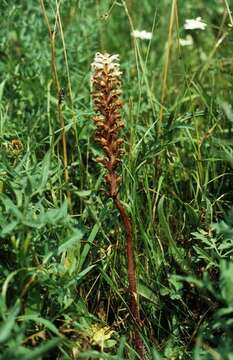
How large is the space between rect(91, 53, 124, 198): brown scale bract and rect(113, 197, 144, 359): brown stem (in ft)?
0.19

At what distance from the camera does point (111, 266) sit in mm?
1949

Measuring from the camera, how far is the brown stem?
1.76 metres

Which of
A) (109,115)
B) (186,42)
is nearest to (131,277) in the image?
(109,115)

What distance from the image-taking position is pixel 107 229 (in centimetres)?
198

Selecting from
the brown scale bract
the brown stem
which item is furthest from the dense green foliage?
the brown scale bract

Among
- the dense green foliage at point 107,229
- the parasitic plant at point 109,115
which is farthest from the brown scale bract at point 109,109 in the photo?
the dense green foliage at point 107,229

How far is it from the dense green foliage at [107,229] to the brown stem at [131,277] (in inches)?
1.3

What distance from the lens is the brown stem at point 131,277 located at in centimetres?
176

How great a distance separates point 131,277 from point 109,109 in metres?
0.48

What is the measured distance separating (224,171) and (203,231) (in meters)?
0.38

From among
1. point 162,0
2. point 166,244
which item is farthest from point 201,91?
point 162,0

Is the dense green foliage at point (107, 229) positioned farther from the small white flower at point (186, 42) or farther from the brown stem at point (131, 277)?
the small white flower at point (186, 42)

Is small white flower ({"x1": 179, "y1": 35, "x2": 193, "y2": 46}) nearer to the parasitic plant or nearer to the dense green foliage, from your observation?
the dense green foliage

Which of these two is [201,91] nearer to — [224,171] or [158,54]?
[224,171]
